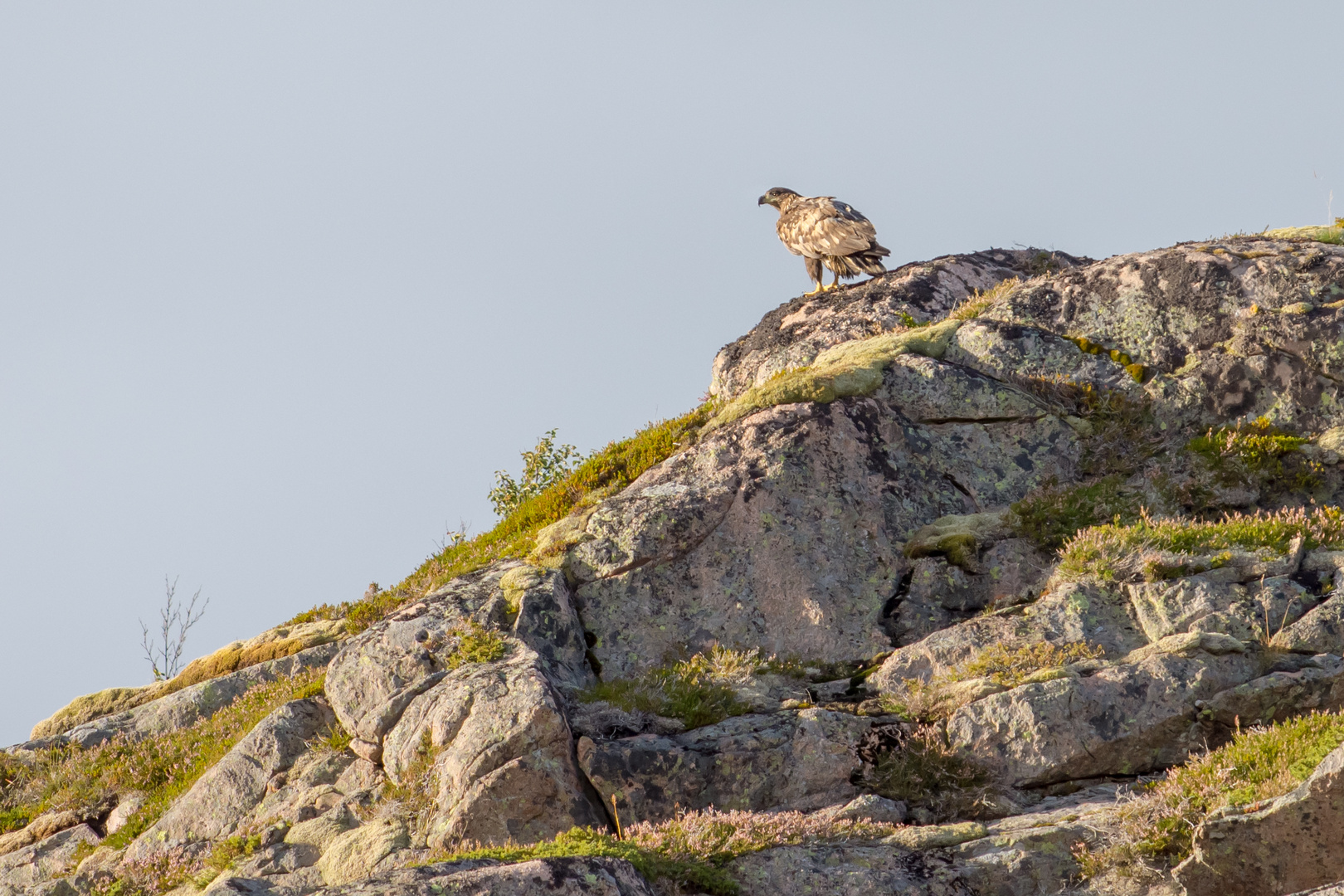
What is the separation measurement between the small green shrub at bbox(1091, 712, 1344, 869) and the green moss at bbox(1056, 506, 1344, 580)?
331cm

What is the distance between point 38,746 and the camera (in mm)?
16312

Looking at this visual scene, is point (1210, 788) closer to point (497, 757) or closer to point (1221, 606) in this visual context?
point (1221, 606)

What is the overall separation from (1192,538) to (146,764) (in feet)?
45.8

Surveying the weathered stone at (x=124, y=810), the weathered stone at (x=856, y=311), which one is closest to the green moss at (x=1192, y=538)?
the weathered stone at (x=856, y=311)

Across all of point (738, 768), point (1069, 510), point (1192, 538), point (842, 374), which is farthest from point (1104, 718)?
point (842, 374)

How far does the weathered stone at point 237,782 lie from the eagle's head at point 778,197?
44.9 ft

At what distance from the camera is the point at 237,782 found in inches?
507

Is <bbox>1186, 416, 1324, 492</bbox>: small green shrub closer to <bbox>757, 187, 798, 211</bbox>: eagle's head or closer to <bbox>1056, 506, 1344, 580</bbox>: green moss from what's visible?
<bbox>1056, 506, 1344, 580</bbox>: green moss

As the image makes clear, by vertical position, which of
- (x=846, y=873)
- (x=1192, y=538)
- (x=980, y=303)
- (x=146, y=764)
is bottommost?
(x=846, y=873)

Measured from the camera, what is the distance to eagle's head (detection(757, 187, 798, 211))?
865 inches

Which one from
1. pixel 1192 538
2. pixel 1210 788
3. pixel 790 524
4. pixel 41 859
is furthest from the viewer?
pixel 790 524

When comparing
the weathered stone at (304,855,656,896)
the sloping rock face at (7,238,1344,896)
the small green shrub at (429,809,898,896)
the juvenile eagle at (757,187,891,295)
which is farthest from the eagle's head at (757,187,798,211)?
the weathered stone at (304,855,656,896)

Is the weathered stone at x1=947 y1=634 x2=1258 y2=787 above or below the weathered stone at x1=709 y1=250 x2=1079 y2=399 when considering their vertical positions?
below

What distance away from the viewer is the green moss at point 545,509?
626 inches
